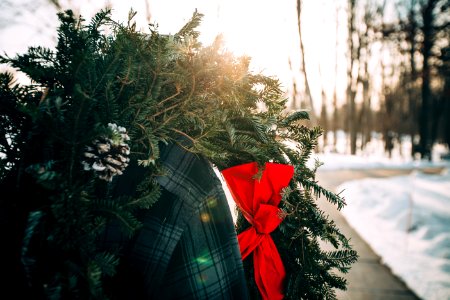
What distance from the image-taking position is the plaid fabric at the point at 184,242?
995mm

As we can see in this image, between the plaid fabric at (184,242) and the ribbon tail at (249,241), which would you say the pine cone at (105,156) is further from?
the ribbon tail at (249,241)

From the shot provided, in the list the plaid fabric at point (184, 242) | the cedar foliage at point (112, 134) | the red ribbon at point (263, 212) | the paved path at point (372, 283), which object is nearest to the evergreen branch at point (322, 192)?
the cedar foliage at point (112, 134)

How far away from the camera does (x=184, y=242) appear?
3.53 feet

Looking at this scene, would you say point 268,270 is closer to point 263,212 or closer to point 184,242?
point 263,212

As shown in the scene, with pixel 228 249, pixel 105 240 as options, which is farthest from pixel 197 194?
pixel 105 240

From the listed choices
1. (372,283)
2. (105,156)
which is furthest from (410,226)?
(105,156)

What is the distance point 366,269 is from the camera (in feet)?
12.4

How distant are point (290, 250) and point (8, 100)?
1354mm

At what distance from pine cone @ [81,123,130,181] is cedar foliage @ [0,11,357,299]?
0.08ft

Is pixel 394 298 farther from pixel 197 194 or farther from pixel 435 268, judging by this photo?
pixel 197 194

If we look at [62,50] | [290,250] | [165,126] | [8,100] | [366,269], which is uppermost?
[62,50]

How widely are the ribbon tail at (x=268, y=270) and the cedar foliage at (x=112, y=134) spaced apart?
2.3 inches

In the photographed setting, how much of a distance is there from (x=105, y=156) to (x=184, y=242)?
0.50 m

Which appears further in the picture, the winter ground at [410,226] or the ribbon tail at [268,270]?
the winter ground at [410,226]
